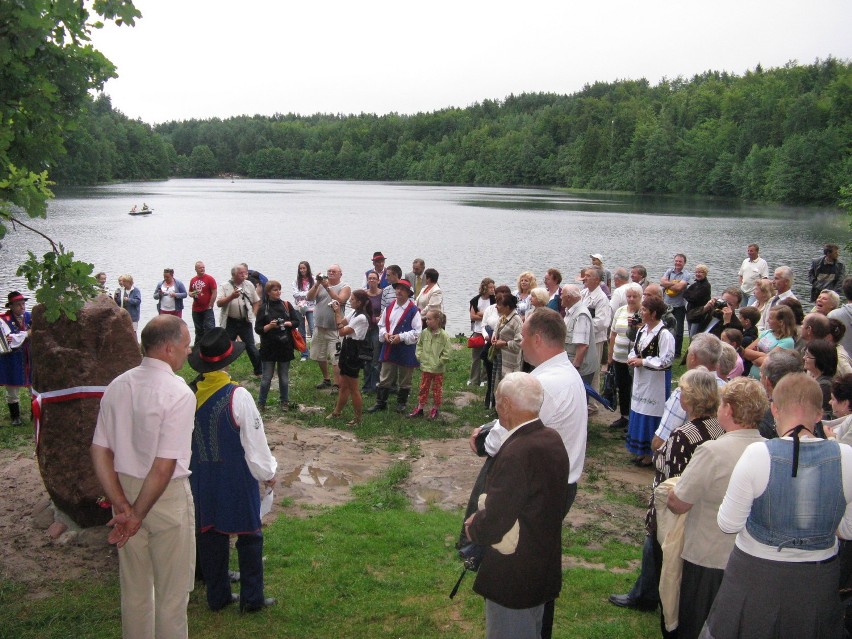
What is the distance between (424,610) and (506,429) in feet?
6.35

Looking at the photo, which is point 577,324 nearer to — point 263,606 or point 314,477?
point 314,477

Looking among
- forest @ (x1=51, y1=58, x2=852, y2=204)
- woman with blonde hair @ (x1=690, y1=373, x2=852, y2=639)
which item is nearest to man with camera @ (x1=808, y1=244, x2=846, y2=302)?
woman with blonde hair @ (x1=690, y1=373, x2=852, y2=639)

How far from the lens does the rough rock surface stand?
20.2 ft

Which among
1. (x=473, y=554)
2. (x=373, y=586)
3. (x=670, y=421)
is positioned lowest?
(x=373, y=586)

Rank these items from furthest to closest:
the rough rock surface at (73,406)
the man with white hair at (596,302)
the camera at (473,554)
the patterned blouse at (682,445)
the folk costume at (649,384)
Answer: the man with white hair at (596,302) → the folk costume at (649,384) → the rough rock surface at (73,406) → the patterned blouse at (682,445) → the camera at (473,554)

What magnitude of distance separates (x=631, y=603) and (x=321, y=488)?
3520mm

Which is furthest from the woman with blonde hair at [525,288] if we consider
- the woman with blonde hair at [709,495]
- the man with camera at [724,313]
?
the woman with blonde hair at [709,495]

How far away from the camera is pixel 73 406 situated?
6.23 metres

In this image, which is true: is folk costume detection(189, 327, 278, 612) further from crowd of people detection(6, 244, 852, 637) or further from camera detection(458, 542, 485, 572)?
camera detection(458, 542, 485, 572)

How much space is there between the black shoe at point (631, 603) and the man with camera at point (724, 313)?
13.5 ft

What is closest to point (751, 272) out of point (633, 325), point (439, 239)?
point (633, 325)

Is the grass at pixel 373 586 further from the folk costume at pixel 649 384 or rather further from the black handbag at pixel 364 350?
the black handbag at pixel 364 350

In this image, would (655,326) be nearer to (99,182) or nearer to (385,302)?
(385,302)

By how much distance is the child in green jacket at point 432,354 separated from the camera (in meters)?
10.1
